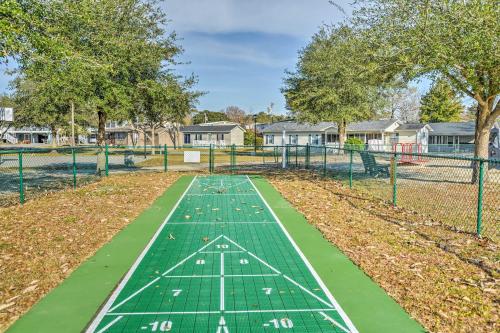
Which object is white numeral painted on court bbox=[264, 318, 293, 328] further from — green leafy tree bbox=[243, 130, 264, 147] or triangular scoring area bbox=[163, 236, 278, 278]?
green leafy tree bbox=[243, 130, 264, 147]

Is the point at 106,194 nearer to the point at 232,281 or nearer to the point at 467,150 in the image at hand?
the point at 232,281

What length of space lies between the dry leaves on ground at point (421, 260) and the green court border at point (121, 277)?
220mm

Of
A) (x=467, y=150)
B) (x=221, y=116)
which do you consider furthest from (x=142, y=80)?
(x=221, y=116)

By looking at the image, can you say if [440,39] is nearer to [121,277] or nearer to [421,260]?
[421,260]

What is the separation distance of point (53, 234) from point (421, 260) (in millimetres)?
7235

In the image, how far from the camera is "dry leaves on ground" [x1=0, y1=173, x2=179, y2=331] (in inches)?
227

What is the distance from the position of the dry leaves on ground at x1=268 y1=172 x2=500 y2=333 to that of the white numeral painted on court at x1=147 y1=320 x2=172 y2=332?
295 cm

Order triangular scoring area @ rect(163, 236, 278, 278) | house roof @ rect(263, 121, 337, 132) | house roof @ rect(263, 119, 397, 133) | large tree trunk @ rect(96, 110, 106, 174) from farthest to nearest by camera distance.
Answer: house roof @ rect(263, 121, 337, 132)
house roof @ rect(263, 119, 397, 133)
large tree trunk @ rect(96, 110, 106, 174)
triangular scoring area @ rect(163, 236, 278, 278)

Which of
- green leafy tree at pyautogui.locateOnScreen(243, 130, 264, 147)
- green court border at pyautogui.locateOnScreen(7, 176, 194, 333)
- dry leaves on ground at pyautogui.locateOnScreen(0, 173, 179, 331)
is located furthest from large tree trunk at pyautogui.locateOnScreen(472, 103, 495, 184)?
green leafy tree at pyautogui.locateOnScreen(243, 130, 264, 147)

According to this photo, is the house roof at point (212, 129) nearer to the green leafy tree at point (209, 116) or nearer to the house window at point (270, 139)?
the house window at point (270, 139)

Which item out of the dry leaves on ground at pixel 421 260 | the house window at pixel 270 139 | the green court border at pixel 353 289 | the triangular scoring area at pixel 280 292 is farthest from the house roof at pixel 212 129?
the triangular scoring area at pixel 280 292

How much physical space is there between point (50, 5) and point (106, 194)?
237 inches

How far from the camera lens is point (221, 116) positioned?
10481 centimetres

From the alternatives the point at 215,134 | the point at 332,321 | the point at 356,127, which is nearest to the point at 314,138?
the point at 356,127
